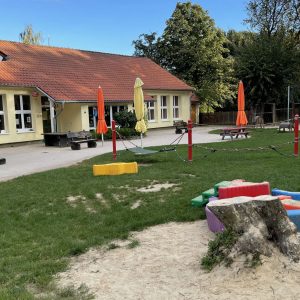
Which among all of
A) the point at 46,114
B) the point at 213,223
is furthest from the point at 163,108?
the point at 213,223

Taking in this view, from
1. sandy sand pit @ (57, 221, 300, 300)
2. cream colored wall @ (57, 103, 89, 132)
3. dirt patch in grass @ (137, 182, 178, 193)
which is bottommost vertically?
sandy sand pit @ (57, 221, 300, 300)

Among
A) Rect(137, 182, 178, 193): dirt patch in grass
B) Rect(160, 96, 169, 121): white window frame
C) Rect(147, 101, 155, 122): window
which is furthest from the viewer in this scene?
Rect(160, 96, 169, 121): white window frame

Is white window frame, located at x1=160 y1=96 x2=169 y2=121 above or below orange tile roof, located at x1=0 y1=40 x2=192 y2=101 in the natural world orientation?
below

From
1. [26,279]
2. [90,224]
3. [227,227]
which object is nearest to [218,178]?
[90,224]

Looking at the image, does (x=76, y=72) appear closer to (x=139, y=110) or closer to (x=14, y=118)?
(x=14, y=118)

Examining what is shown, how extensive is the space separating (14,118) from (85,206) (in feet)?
53.4

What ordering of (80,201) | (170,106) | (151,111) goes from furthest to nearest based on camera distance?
(170,106) → (151,111) → (80,201)

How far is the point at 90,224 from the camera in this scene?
6535mm

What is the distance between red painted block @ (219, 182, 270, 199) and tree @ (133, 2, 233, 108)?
34.3 metres

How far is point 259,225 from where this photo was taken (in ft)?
14.0

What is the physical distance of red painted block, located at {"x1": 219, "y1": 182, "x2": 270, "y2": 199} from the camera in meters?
6.36

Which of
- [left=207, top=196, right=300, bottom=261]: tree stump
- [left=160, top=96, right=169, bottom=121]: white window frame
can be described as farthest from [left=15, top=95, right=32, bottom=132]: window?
[left=207, top=196, right=300, bottom=261]: tree stump

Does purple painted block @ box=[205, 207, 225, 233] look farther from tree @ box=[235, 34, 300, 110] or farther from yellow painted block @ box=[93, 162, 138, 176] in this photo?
tree @ box=[235, 34, 300, 110]

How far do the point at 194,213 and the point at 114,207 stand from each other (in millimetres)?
1516
